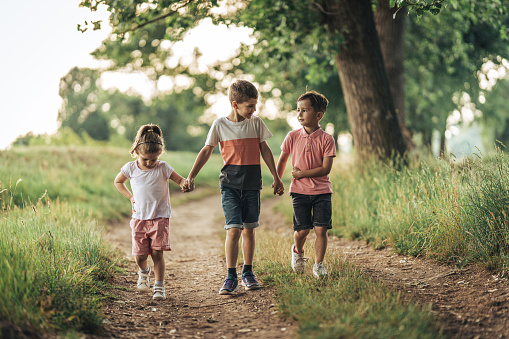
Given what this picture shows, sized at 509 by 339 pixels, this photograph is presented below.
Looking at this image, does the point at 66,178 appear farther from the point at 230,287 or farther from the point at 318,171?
the point at 318,171

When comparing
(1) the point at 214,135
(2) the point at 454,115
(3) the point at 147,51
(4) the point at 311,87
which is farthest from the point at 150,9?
(2) the point at 454,115

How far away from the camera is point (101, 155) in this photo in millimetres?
16484

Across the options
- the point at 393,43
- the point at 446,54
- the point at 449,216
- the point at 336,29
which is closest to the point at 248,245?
the point at 449,216

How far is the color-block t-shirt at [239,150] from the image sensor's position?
4.90m

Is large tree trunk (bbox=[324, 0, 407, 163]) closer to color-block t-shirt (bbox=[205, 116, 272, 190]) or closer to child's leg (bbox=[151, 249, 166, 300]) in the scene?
color-block t-shirt (bbox=[205, 116, 272, 190])

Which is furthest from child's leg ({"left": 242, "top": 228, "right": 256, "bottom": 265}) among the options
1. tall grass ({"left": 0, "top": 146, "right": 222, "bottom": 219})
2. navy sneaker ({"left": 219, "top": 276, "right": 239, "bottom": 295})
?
tall grass ({"left": 0, "top": 146, "right": 222, "bottom": 219})

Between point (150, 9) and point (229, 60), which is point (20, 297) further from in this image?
point (229, 60)

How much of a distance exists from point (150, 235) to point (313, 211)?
1.74 meters

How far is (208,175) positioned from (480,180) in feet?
52.4

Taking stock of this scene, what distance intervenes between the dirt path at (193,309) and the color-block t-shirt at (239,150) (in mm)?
1157

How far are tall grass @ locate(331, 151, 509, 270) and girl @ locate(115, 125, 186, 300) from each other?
3049 millimetres

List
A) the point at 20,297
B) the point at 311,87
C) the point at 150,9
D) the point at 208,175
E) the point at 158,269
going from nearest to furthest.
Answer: the point at 20,297
the point at 158,269
the point at 150,9
the point at 311,87
the point at 208,175

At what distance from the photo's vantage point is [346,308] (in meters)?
3.58

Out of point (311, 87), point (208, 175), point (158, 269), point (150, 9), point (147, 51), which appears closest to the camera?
point (158, 269)
